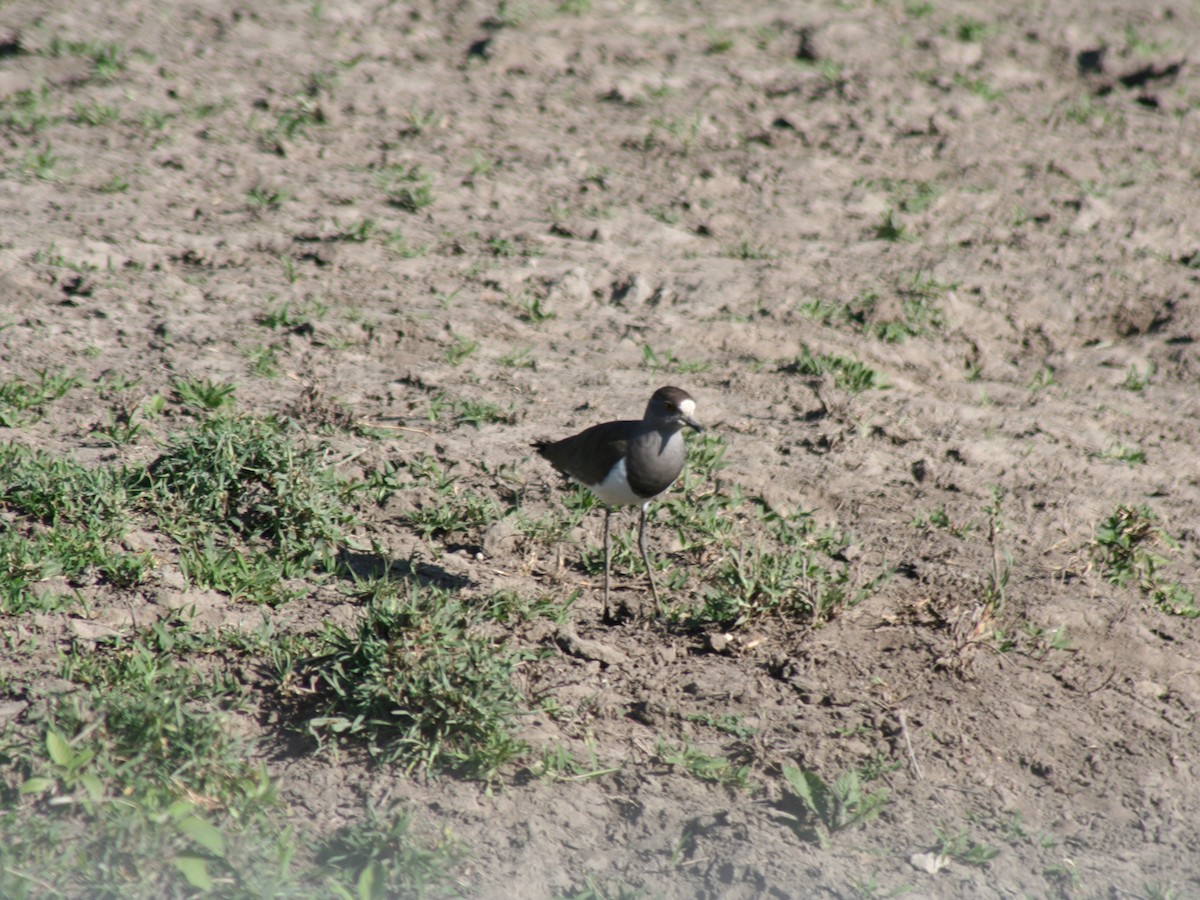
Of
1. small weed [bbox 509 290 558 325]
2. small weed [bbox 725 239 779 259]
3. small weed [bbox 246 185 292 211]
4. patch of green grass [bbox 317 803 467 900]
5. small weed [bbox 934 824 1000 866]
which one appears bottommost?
patch of green grass [bbox 317 803 467 900]

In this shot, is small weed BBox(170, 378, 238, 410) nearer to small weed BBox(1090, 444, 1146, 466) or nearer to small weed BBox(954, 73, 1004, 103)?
small weed BBox(1090, 444, 1146, 466)

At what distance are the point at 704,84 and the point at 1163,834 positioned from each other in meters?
6.54

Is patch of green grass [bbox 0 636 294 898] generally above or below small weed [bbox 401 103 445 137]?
below

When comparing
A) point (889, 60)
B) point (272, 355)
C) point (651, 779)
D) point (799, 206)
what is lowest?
point (651, 779)

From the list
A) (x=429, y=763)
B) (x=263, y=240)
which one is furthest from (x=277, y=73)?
(x=429, y=763)

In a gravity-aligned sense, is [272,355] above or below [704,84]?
below

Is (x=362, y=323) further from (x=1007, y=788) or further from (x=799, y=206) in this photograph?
(x=1007, y=788)

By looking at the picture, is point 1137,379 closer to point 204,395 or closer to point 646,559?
point 646,559

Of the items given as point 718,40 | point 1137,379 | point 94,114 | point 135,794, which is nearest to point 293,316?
point 94,114

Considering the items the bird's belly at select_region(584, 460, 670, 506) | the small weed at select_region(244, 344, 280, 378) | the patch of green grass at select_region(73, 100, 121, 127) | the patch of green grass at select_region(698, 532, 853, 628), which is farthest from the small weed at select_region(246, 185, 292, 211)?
the patch of green grass at select_region(698, 532, 853, 628)

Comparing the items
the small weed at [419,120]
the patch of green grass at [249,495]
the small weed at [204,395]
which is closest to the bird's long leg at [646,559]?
the patch of green grass at [249,495]

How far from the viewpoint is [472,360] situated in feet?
21.4

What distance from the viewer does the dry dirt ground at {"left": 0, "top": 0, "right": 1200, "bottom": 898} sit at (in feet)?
14.0

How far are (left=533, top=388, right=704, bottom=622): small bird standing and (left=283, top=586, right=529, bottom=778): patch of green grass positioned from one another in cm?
83
